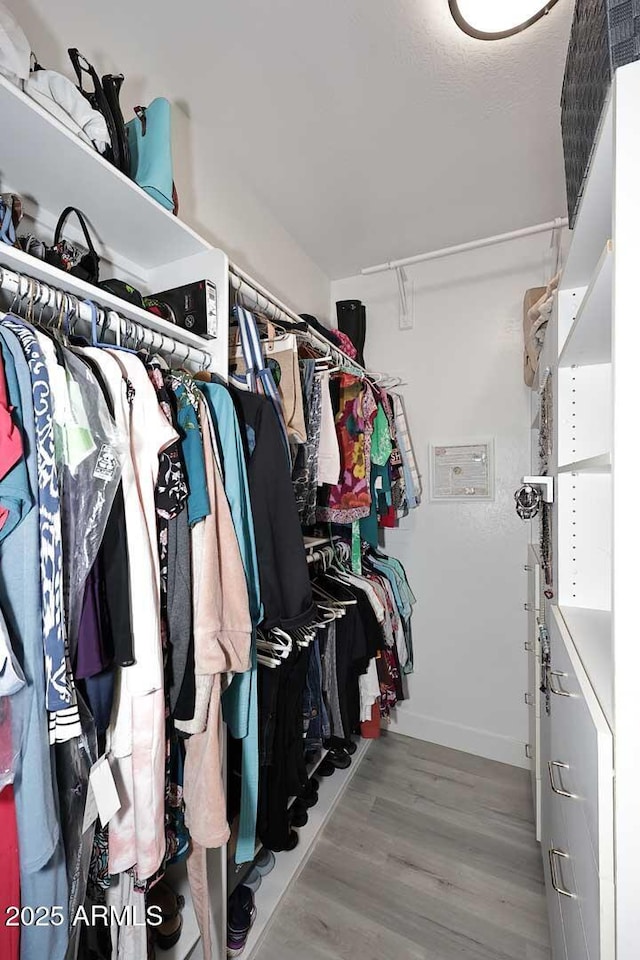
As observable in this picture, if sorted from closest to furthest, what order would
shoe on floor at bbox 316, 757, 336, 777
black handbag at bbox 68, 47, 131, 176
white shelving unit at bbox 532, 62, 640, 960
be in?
white shelving unit at bbox 532, 62, 640, 960 < black handbag at bbox 68, 47, 131, 176 < shoe on floor at bbox 316, 757, 336, 777

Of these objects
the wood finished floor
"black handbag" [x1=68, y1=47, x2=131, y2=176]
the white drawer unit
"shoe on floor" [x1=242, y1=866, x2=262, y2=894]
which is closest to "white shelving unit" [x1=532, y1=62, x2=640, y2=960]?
the white drawer unit

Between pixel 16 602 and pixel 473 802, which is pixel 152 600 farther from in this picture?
pixel 473 802

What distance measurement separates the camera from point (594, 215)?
2.67 feet

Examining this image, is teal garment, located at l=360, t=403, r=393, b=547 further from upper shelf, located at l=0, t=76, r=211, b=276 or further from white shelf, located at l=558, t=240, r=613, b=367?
upper shelf, located at l=0, t=76, r=211, b=276

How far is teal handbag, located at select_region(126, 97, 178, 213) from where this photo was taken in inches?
44.0

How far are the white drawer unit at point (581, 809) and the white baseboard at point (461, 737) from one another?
1.22 m

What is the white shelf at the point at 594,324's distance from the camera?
26.8 inches

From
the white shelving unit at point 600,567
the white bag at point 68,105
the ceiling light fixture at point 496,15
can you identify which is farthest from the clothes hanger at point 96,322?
the ceiling light fixture at point 496,15

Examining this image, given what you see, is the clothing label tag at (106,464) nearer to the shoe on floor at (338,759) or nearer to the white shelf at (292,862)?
the white shelf at (292,862)

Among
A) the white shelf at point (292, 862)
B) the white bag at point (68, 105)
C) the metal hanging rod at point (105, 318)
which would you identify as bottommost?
the white shelf at point (292, 862)

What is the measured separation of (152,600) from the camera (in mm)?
822

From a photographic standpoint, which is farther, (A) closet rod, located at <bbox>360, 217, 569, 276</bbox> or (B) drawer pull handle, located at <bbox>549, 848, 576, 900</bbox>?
(A) closet rod, located at <bbox>360, 217, 569, 276</bbox>

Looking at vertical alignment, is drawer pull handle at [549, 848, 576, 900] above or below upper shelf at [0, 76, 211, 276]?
below

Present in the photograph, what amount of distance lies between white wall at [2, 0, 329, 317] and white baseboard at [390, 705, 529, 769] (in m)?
2.44
